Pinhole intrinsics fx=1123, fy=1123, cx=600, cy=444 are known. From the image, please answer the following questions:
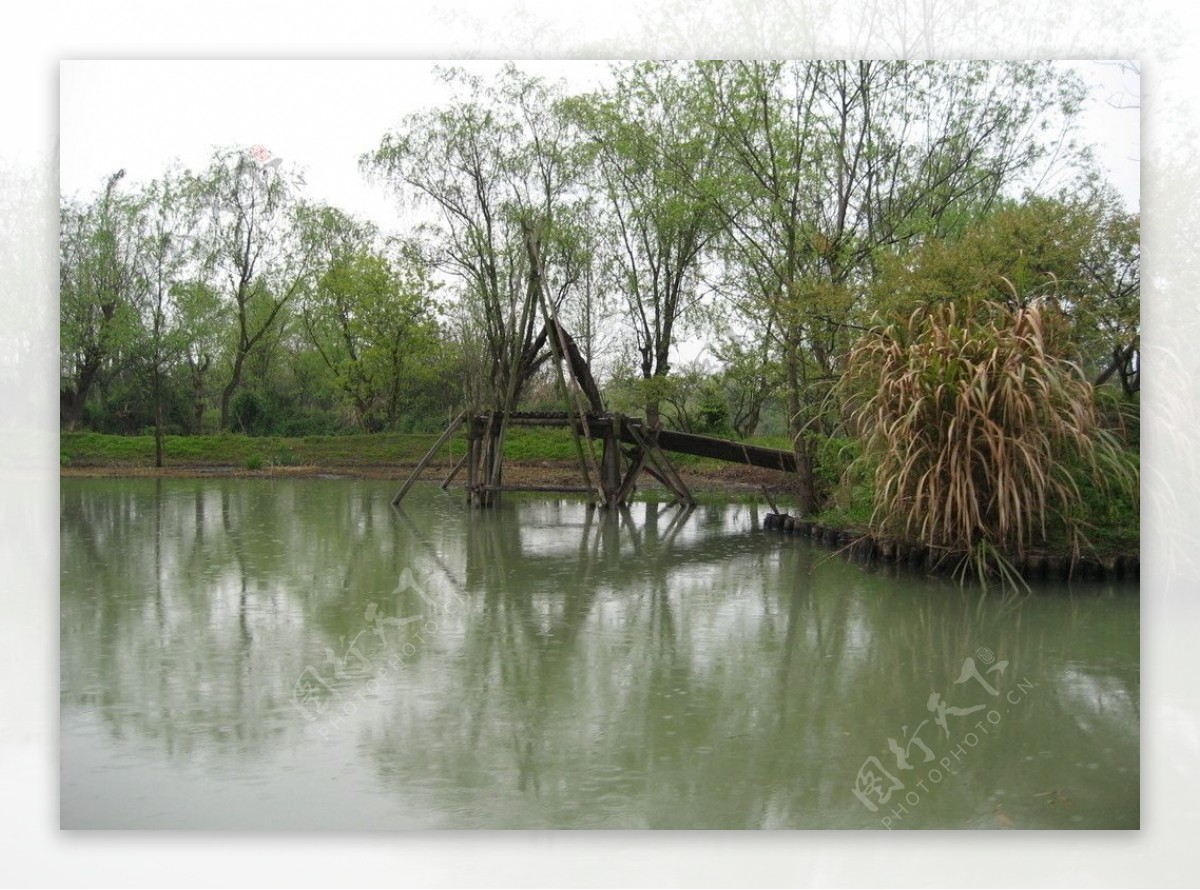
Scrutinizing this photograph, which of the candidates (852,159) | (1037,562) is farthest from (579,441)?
(1037,562)

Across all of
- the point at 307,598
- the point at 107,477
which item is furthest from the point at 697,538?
the point at 107,477

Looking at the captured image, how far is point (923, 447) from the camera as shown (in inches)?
237

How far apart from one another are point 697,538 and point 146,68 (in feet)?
18.7

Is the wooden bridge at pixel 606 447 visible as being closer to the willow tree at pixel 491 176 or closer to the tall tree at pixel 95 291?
the tall tree at pixel 95 291

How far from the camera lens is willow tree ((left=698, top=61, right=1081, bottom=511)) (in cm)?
873

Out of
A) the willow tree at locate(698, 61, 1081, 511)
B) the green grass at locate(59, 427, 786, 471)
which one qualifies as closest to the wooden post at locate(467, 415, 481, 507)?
the willow tree at locate(698, 61, 1081, 511)

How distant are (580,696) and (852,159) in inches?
263

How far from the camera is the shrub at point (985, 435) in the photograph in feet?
19.1

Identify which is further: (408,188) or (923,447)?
(408,188)

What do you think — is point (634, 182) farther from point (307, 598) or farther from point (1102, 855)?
point (1102, 855)

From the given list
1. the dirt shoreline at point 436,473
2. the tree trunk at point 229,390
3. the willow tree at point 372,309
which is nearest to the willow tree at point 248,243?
the tree trunk at point 229,390

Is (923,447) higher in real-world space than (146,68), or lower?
lower

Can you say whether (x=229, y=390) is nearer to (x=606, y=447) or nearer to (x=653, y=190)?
(x=653, y=190)

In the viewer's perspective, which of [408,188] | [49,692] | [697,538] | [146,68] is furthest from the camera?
[408,188]
